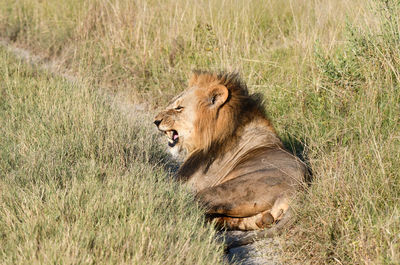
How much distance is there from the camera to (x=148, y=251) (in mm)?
3018

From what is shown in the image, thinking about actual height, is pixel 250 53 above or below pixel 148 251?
below

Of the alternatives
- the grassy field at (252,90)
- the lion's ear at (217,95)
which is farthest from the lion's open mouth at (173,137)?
the lion's ear at (217,95)

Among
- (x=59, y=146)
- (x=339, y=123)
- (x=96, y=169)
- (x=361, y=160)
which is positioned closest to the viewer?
(x=361, y=160)

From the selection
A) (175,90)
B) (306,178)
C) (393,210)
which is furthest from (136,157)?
(175,90)

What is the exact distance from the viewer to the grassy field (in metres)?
3.52

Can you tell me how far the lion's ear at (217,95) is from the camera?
4.63 m

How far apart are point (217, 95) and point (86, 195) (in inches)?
58.7

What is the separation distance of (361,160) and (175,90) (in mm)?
3848

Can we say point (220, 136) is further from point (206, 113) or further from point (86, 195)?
point (86, 195)

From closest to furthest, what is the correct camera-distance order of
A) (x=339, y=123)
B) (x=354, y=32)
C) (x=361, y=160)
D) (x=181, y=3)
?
(x=361, y=160) < (x=339, y=123) < (x=354, y=32) < (x=181, y=3)

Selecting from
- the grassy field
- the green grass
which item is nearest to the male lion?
the grassy field

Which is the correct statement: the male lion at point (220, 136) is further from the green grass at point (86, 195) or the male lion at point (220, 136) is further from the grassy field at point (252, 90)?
the green grass at point (86, 195)

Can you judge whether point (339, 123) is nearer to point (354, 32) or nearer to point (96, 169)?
point (354, 32)

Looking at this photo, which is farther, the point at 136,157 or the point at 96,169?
the point at 136,157
